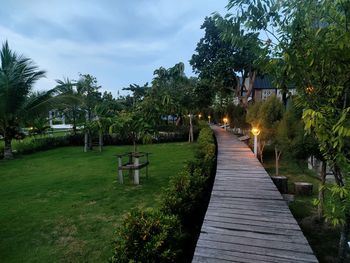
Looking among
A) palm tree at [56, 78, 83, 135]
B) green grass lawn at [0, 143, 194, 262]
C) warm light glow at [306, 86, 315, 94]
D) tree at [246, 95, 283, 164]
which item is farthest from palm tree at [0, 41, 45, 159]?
warm light glow at [306, 86, 315, 94]

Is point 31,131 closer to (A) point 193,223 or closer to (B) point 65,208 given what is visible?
(B) point 65,208

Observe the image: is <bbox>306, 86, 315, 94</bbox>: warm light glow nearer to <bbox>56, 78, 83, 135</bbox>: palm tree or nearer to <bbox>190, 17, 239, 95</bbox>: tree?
<bbox>56, 78, 83, 135</bbox>: palm tree

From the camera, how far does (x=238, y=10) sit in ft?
9.78

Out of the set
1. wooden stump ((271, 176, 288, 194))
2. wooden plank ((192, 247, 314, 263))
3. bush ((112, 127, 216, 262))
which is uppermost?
bush ((112, 127, 216, 262))

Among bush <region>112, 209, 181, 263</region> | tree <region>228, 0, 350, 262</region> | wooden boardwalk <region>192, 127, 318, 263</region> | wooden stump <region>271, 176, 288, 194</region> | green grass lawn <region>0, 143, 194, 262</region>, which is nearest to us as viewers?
tree <region>228, 0, 350, 262</region>

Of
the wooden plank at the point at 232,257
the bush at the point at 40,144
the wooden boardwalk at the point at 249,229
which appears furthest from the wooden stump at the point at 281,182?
the bush at the point at 40,144

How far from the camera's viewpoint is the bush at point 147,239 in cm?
267

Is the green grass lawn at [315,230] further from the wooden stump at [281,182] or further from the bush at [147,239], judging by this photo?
the bush at [147,239]

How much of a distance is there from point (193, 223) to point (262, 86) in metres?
35.4

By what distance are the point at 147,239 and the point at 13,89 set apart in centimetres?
1590

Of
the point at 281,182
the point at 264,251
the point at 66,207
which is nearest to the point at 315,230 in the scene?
the point at 281,182

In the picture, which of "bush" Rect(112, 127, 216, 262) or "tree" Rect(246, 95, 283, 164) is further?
"tree" Rect(246, 95, 283, 164)

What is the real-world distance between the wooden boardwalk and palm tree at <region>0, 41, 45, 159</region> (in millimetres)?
14491

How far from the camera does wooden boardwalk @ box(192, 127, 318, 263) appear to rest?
10.1 feet
